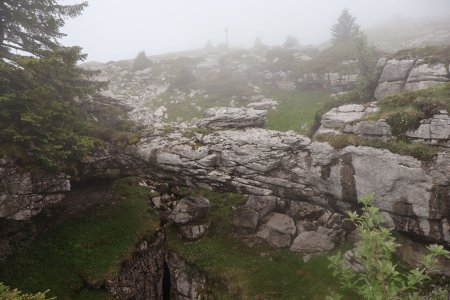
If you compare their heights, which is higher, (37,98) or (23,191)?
(37,98)

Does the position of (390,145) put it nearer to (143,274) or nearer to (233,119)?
(233,119)

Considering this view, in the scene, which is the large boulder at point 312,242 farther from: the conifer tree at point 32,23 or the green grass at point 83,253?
the conifer tree at point 32,23

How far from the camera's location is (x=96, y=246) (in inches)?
827

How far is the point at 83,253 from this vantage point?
20.4 m

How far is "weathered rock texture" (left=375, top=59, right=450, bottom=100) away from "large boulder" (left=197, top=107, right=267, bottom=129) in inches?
543

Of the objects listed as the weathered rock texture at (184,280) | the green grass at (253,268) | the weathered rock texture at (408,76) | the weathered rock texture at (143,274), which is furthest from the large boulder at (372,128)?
the weathered rock texture at (143,274)

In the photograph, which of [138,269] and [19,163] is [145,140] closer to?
[19,163]

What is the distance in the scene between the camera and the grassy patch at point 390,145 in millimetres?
16859

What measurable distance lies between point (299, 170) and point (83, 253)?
1490cm

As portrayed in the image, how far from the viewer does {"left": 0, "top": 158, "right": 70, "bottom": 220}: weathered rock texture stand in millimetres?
17016

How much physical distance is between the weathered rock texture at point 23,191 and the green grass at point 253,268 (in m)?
9.29

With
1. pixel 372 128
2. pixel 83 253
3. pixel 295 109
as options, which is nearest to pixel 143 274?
pixel 83 253

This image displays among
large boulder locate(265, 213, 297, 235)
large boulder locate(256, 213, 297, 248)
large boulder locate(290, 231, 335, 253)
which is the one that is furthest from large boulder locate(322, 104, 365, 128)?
large boulder locate(290, 231, 335, 253)

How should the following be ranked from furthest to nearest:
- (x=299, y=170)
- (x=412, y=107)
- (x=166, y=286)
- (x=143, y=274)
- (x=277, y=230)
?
(x=277, y=230) < (x=166, y=286) < (x=143, y=274) < (x=299, y=170) < (x=412, y=107)
